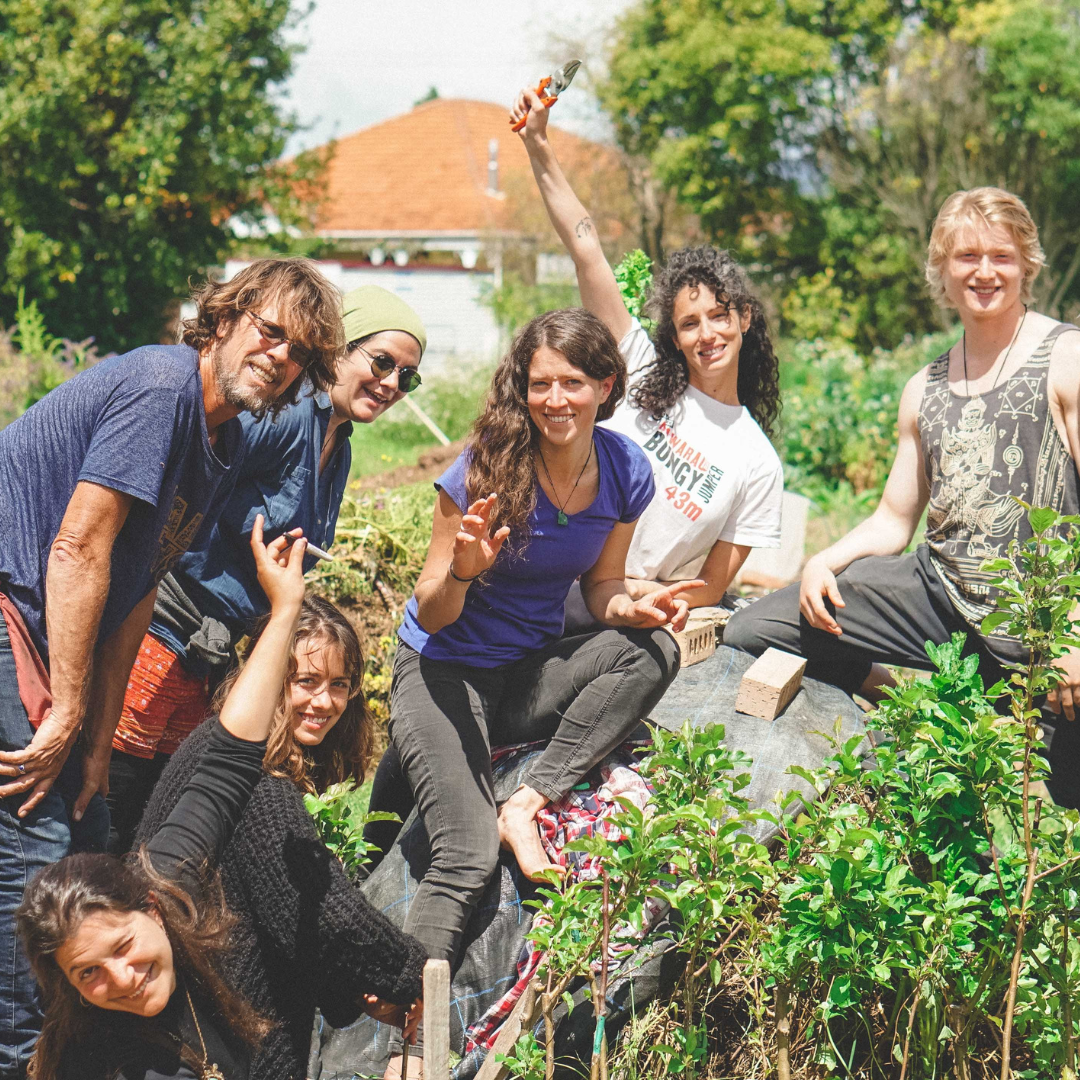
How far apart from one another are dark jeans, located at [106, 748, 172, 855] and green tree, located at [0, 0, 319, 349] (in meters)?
11.5

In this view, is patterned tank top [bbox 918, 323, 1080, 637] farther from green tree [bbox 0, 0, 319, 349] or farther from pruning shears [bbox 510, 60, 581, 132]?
green tree [bbox 0, 0, 319, 349]

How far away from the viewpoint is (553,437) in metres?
3.11

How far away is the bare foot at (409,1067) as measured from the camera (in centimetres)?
258

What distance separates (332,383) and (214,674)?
96 centimetres

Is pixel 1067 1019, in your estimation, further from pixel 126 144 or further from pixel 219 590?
pixel 126 144

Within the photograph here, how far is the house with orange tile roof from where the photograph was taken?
22969 millimetres

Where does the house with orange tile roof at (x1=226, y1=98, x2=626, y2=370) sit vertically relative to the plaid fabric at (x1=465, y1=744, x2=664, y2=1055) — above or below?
above

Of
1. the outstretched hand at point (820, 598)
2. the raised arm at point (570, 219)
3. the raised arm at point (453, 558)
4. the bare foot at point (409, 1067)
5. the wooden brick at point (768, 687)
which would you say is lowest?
the bare foot at point (409, 1067)

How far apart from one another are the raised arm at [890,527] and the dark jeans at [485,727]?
0.77m

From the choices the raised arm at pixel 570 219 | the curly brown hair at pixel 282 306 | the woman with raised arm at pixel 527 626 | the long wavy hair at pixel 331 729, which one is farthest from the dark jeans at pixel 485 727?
the raised arm at pixel 570 219

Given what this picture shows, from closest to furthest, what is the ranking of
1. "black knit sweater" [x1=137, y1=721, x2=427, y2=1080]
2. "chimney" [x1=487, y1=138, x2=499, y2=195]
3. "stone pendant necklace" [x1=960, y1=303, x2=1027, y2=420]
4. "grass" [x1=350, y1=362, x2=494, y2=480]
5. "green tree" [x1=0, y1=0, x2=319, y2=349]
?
1. "black knit sweater" [x1=137, y1=721, x2=427, y2=1080]
2. "stone pendant necklace" [x1=960, y1=303, x2=1027, y2=420]
3. "grass" [x1=350, y1=362, x2=494, y2=480]
4. "green tree" [x1=0, y1=0, x2=319, y2=349]
5. "chimney" [x1=487, y1=138, x2=499, y2=195]

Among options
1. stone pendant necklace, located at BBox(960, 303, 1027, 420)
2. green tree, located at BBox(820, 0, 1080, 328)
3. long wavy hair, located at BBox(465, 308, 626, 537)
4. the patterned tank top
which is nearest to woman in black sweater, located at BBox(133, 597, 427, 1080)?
long wavy hair, located at BBox(465, 308, 626, 537)

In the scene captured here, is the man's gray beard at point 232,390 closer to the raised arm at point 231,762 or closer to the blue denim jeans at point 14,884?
the raised arm at point 231,762

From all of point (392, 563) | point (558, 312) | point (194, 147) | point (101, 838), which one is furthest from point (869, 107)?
point (101, 838)
